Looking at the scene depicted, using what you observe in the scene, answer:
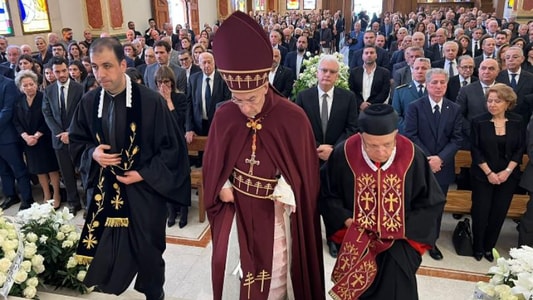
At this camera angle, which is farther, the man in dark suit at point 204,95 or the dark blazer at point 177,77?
the dark blazer at point 177,77

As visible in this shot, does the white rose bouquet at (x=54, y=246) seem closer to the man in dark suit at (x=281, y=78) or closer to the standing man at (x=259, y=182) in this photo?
the standing man at (x=259, y=182)

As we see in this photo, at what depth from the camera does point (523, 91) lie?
207 inches

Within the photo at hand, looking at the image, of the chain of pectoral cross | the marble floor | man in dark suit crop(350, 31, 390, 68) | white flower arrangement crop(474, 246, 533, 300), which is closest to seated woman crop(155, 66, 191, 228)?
the marble floor

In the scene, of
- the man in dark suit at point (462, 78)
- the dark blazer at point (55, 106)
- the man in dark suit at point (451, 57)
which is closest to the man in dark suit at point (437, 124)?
the man in dark suit at point (462, 78)

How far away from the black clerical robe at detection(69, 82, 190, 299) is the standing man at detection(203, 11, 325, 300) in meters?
0.54

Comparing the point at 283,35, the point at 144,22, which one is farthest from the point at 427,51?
the point at 144,22

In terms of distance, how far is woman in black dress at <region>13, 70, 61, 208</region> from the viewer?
5.43 metres

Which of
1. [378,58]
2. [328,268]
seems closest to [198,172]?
[328,268]

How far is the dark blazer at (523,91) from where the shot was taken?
202 inches

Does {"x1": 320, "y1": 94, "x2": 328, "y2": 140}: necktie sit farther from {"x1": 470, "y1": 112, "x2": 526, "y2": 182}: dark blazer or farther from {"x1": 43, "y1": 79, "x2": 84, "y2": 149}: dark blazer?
{"x1": 43, "y1": 79, "x2": 84, "y2": 149}: dark blazer

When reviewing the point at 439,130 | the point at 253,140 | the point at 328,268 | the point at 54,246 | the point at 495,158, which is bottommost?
the point at 328,268

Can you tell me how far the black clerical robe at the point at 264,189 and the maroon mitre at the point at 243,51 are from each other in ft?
0.70

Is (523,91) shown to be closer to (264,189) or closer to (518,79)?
(518,79)

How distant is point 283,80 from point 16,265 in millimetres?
5154
